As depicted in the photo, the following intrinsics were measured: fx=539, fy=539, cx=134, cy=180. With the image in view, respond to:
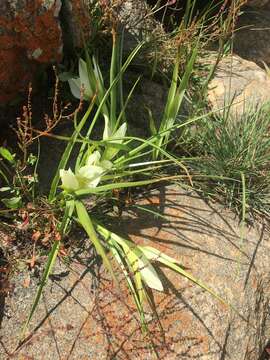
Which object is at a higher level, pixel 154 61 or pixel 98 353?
pixel 154 61

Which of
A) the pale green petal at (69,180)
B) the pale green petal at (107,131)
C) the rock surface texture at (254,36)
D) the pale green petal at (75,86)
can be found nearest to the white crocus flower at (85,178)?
the pale green petal at (69,180)

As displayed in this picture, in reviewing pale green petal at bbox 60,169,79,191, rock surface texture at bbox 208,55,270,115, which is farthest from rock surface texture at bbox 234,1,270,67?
pale green petal at bbox 60,169,79,191

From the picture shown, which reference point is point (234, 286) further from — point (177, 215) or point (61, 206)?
point (61, 206)

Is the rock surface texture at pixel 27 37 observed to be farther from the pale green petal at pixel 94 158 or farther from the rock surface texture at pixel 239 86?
the rock surface texture at pixel 239 86

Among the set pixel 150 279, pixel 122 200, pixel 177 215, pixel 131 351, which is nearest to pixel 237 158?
pixel 177 215

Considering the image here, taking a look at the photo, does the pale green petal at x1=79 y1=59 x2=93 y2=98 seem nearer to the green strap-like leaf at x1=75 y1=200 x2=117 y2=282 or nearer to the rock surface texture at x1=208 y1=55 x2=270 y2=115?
the green strap-like leaf at x1=75 y1=200 x2=117 y2=282

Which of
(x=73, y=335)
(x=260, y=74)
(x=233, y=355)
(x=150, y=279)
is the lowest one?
(x=233, y=355)

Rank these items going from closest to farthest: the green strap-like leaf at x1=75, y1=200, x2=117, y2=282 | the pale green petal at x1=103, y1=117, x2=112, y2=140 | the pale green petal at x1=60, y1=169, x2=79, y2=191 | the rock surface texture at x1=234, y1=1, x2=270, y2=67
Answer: the green strap-like leaf at x1=75, y1=200, x2=117, y2=282, the pale green petal at x1=60, y1=169, x2=79, y2=191, the pale green petal at x1=103, y1=117, x2=112, y2=140, the rock surface texture at x1=234, y1=1, x2=270, y2=67
